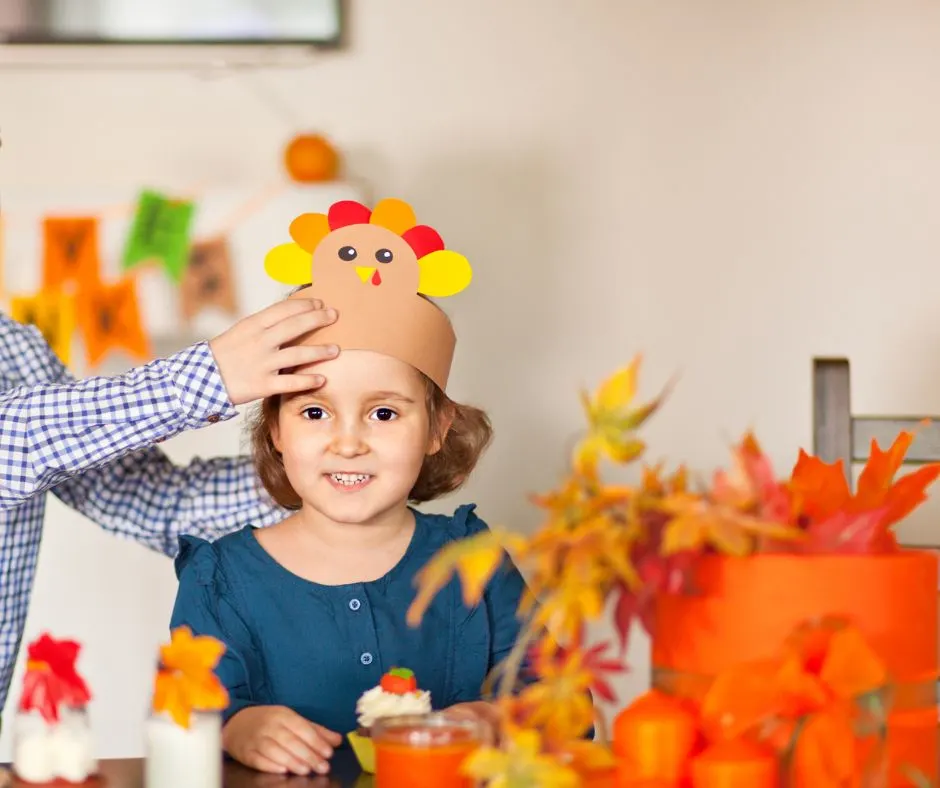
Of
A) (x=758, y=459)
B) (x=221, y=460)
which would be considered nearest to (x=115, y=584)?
(x=221, y=460)

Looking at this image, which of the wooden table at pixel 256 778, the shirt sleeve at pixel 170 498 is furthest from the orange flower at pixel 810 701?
the shirt sleeve at pixel 170 498

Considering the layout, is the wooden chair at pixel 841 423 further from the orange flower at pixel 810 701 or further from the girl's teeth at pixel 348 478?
the orange flower at pixel 810 701

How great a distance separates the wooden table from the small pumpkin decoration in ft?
4.12

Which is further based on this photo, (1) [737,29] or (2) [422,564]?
(1) [737,29]

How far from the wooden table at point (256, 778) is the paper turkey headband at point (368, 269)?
427 mm

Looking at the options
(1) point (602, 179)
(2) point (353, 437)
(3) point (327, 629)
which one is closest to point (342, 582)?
(3) point (327, 629)

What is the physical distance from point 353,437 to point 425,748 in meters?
0.47

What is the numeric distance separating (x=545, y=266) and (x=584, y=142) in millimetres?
227

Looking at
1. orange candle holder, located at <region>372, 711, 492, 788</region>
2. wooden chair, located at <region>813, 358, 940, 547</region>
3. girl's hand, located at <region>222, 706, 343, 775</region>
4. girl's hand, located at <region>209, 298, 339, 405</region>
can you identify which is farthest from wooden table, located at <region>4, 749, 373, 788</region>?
wooden chair, located at <region>813, 358, 940, 547</region>

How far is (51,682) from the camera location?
919mm

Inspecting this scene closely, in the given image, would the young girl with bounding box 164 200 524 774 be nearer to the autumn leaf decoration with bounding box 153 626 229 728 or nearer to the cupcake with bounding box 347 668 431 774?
the cupcake with bounding box 347 668 431 774

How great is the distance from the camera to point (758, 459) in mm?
836

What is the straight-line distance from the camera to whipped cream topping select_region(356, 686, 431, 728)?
1064mm

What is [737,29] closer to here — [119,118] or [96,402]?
[119,118]
